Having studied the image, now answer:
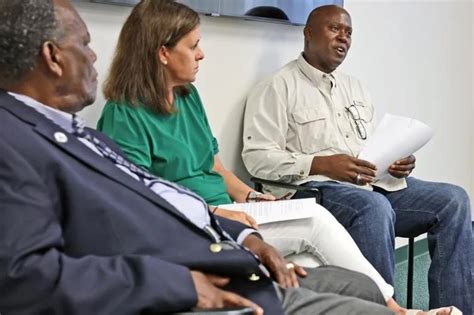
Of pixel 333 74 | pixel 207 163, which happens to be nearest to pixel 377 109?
pixel 333 74

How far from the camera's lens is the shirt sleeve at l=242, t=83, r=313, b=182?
2568 mm

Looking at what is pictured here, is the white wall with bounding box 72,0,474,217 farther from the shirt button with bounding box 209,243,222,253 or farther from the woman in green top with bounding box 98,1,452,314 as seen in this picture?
the shirt button with bounding box 209,243,222,253

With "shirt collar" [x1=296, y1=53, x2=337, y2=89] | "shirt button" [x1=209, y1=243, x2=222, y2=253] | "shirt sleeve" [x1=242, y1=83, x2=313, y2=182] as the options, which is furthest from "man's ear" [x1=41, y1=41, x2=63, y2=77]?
"shirt collar" [x1=296, y1=53, x2=337, y2=89]

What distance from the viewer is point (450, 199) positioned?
2.64 metres

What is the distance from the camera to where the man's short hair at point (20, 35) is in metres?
1.23

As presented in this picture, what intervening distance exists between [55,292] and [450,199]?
192 centimetres

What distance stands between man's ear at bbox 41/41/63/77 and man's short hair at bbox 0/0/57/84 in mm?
11

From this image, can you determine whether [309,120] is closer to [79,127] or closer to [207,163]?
[207,163]

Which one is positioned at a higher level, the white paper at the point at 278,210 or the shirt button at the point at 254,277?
the shirt button at the point at 254,277

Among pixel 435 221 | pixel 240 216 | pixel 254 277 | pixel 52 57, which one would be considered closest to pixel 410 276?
pixel 435 221

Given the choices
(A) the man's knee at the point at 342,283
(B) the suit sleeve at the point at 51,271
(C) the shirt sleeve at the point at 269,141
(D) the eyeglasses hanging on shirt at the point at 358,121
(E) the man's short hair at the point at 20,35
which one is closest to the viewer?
(B) the suit sleeve at the point at 51,271

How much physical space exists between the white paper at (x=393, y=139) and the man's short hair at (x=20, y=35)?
1.48 meters

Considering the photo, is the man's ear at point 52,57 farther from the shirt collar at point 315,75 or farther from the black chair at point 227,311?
the shirt collar at point 315,75

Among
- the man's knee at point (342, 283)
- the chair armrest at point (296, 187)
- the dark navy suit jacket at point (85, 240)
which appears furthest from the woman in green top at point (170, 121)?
the dark navy suit jacket at point (85, 240)
